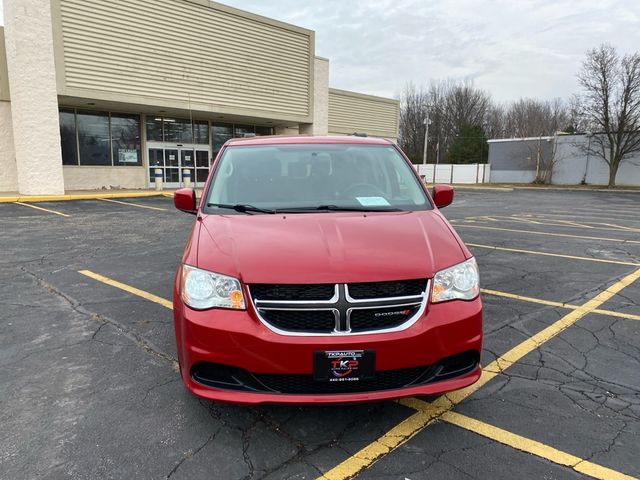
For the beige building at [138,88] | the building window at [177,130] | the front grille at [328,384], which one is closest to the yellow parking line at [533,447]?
the front grille at [328,384]

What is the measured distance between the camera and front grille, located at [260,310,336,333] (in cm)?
242

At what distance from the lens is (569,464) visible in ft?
7.90

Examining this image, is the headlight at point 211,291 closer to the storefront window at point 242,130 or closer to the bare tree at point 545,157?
the storefront window at point 242,130

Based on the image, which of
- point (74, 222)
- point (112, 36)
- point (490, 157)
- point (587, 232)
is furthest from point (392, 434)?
point (490, 157)

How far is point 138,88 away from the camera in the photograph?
1853cm

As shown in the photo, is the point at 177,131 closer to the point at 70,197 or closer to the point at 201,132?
the point at 201,132

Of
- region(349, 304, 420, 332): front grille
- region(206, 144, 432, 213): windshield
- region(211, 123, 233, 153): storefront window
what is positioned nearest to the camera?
region(349, 304, 420, 332): front grille

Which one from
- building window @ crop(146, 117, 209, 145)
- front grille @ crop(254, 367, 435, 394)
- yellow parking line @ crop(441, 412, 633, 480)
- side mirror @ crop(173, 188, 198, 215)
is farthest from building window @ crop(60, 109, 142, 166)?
yellow parking line @ crop(441, 412, 633, 480)

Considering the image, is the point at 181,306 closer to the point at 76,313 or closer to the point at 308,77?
the point at 76,313

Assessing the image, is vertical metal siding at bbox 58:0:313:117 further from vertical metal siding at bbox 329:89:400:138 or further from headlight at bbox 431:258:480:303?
headlight at bbox 431:258:480:303

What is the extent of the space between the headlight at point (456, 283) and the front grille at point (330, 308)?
200 millimetres

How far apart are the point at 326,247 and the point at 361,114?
96.6ft

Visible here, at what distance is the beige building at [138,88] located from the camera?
1636 cm

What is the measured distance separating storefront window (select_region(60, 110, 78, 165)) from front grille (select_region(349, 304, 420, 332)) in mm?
20901
